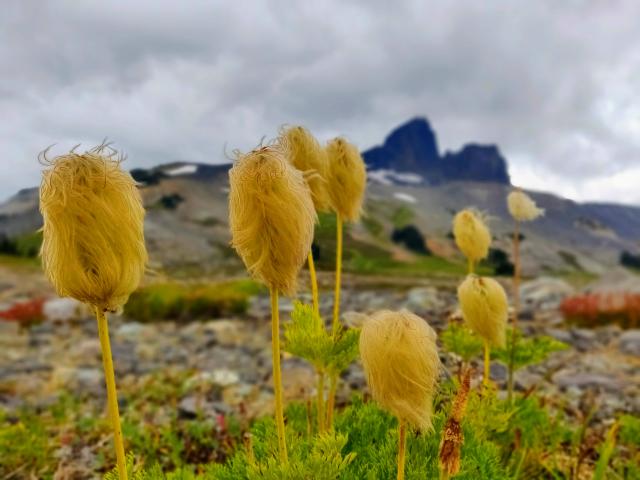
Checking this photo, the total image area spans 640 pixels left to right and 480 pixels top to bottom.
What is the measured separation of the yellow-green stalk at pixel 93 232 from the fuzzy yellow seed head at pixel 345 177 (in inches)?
50.1

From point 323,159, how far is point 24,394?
7767mm

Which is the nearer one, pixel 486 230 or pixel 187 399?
pixel 486 230

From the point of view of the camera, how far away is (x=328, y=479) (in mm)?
2215

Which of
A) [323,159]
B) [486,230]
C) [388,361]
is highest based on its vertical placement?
[323,159]

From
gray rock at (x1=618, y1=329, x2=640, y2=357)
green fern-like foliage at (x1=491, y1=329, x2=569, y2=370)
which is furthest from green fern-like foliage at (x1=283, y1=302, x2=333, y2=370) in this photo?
gray rock at (x1=618, y1=329, x2=640, y2=357)

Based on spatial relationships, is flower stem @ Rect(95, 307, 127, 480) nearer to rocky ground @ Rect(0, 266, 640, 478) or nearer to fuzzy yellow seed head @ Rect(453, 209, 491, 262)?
rocky ground @ Rect(0, 266, 640, 478)

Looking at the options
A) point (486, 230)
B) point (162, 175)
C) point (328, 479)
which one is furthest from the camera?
point (162, 175)

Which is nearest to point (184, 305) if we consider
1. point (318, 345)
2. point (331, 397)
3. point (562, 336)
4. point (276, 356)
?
point (562, 336)

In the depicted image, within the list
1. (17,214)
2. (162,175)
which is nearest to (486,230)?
(162,175)

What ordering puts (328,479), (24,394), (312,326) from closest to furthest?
(328,479), (312,326), (24,394)

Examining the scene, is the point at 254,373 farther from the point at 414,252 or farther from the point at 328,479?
the point at 414,252

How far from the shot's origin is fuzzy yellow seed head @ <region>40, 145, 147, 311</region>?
1818 millimetres

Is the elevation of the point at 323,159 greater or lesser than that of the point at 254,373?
greater

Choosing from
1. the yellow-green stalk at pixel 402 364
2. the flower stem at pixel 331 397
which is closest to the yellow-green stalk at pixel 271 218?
the yellow-green stalk at pixel 402 364
